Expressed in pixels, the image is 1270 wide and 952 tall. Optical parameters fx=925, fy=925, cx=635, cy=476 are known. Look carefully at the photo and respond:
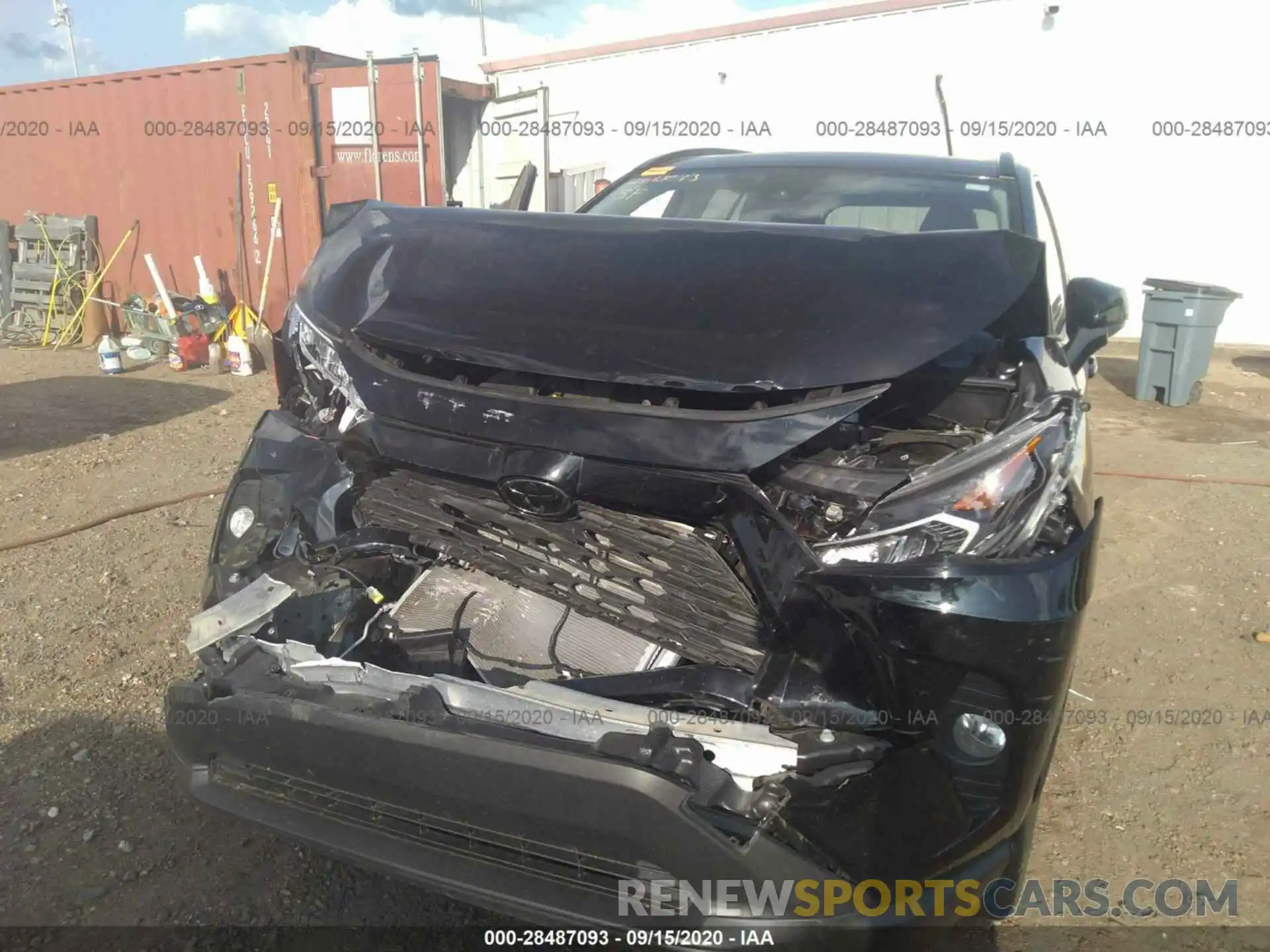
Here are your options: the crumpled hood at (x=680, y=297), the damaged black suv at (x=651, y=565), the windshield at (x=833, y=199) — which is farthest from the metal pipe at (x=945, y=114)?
the damaged black suv at (x=651, y=565)

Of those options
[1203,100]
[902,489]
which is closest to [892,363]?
[902,489]

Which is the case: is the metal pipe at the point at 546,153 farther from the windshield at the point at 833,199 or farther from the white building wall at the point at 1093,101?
the windshield at the point at 833,199

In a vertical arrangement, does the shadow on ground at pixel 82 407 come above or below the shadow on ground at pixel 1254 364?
above

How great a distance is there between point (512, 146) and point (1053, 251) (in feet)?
28.5

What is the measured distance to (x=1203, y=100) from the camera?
30.4 ft

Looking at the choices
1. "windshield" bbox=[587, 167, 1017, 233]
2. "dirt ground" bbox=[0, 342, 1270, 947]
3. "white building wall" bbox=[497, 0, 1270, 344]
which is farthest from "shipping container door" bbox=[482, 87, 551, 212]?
"windshield" bbox=[587, 167, 1017, 233]

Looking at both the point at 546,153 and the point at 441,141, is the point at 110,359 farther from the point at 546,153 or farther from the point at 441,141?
the point at 546,153

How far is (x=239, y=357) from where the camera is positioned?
845 cm

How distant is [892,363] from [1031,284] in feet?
1.34

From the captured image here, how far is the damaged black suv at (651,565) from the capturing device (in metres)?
1.60

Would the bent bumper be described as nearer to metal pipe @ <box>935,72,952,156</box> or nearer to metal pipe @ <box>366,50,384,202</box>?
metal pipe @ <box>935,72,952,156</box>

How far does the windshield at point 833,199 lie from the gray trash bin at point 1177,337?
5.45 m

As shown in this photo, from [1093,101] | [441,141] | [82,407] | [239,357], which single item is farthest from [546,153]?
[1093,101]

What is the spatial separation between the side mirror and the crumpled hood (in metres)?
0.84
